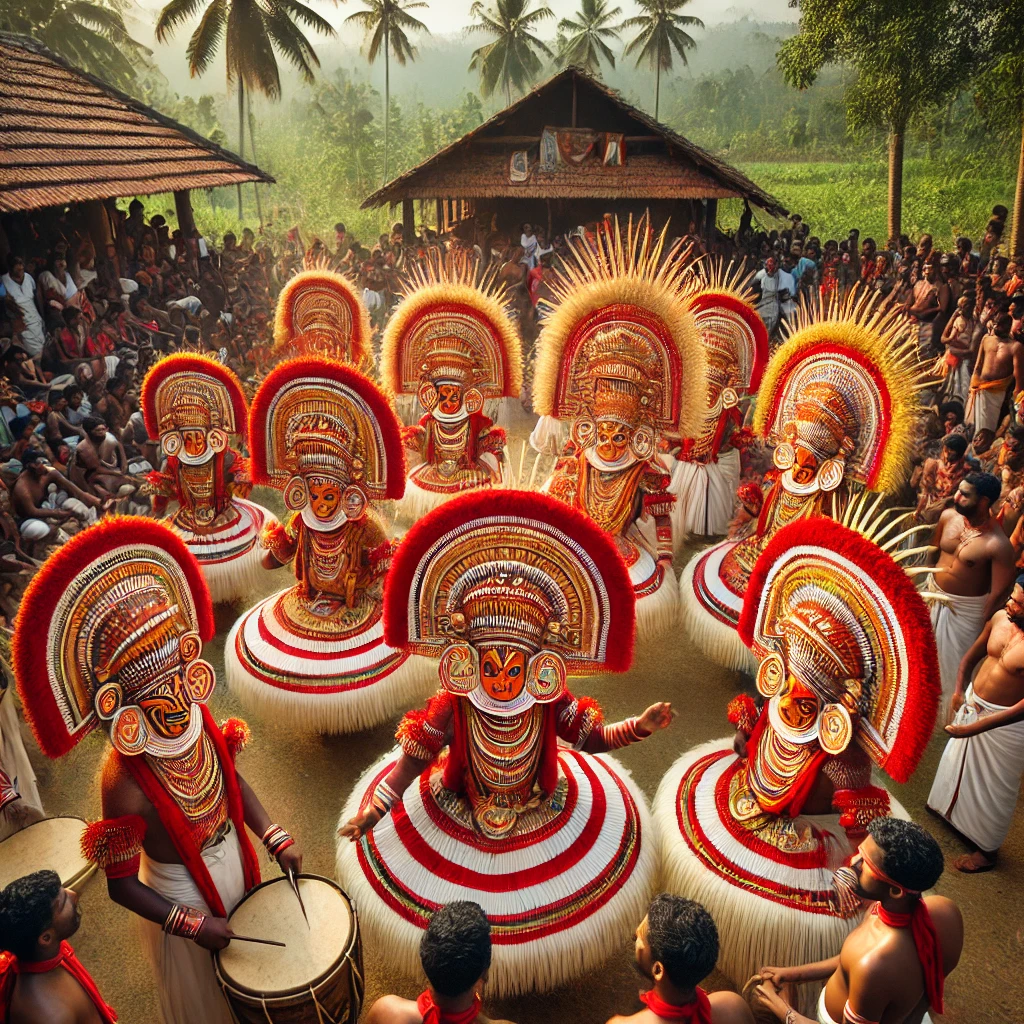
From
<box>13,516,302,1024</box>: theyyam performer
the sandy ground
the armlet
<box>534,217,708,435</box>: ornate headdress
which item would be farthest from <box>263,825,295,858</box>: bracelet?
<box>534,217,708,435</box>: ornate headdress

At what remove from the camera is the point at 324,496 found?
489cm

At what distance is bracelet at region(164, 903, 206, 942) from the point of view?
291 centimetres

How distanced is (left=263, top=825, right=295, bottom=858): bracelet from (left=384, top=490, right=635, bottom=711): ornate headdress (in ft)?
3.21

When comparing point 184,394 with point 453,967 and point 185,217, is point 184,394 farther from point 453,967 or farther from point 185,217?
point 185,217

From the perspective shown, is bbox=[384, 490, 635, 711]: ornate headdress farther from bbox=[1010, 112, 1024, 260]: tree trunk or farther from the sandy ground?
bbox=[1010, 112, 1024, 260]: tree trunk

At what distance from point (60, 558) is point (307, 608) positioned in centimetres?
257

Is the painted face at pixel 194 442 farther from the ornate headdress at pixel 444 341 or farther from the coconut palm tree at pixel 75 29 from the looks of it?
the coconut palm tree at pixel 75 29

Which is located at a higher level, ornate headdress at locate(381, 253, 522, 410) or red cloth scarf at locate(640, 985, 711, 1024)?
ornate headdress at locate(381, 253, 522, 410)

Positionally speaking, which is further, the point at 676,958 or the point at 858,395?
the point at 858,395

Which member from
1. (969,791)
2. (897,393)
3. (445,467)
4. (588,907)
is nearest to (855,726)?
(588,907)

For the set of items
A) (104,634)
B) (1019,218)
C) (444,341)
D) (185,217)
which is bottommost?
(104,634)

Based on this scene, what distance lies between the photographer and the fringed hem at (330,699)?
4766mm

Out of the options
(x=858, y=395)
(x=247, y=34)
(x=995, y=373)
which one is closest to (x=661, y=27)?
(x=247, y=34)

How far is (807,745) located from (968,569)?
2363 millimetres
